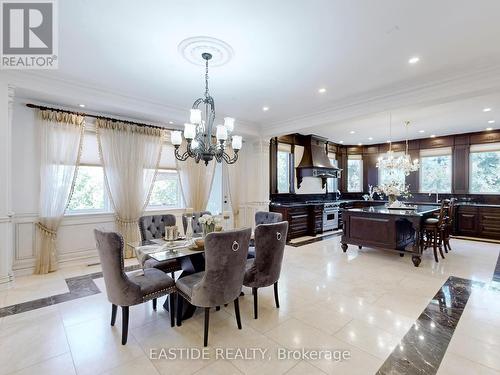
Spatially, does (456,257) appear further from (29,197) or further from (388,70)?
(29,197)

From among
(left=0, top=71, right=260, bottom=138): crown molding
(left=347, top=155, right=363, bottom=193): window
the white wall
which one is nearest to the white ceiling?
(left=0, top=71, right=260, bottom=138): crown molding

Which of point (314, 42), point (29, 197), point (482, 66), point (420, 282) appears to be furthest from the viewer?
point (29, 197)

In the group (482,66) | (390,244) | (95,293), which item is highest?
(482,66)

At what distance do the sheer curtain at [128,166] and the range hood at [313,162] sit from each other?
13.8 feet

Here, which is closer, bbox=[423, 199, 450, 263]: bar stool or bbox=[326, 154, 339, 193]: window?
bbox=[423, 199, 450, 263]: bar stool

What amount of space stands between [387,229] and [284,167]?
3.26 metres

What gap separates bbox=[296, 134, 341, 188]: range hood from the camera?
7.02 meters

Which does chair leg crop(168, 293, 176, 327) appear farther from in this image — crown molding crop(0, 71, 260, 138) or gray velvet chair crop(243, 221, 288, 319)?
crown molding crop(0, 71, 260, 138)

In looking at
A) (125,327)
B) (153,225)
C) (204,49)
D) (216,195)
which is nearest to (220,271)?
(125,327)

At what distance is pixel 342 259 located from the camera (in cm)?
450

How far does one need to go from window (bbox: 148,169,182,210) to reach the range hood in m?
3.65

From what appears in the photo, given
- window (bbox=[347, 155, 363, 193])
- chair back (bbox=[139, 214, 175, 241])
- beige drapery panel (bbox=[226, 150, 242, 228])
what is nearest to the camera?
chair back (bbox=[139, 214, 175, 241])

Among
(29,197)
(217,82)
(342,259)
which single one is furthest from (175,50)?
(342,259)

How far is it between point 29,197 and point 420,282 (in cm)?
606
